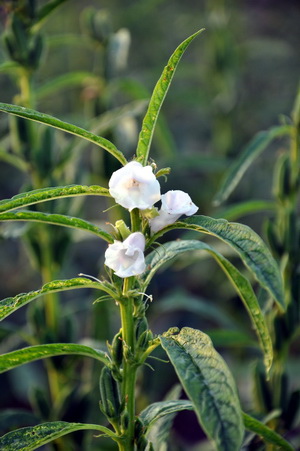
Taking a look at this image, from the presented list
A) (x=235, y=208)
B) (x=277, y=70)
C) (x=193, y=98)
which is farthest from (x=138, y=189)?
(x=277, y=70)

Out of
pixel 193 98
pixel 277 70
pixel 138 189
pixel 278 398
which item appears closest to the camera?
pixel 138 189

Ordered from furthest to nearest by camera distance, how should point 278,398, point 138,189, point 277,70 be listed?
point 277,70 < point 278,398 < point 138,189

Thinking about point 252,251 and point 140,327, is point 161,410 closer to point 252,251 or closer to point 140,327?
point 140,327

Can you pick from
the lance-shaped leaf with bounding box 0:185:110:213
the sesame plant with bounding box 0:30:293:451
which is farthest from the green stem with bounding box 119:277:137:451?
the lance-shaped leaf with bounding box 0:185:110:213

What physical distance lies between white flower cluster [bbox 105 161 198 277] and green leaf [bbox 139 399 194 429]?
0.19 m

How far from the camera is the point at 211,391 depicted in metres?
0.62

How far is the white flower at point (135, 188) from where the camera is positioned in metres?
0.68

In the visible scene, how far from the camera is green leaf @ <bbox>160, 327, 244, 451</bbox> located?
588 millimetres

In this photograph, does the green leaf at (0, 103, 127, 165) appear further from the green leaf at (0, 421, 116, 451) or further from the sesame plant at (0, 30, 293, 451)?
the green leaf at (0, 421, 116, 451)

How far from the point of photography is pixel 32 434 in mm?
763

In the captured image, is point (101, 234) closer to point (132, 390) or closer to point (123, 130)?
point (132, 390)

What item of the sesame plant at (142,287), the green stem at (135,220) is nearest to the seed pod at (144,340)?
the sesame plant at (142,287)

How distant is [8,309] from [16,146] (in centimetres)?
64

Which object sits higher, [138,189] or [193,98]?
[193,98]
